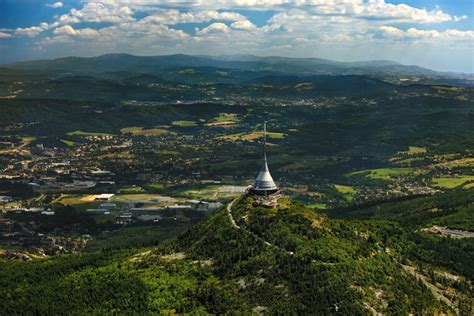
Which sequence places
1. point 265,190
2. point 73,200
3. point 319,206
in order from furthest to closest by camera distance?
point 73,200, point 319,206, point 265,190

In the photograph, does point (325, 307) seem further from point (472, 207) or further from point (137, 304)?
point (472, 207)

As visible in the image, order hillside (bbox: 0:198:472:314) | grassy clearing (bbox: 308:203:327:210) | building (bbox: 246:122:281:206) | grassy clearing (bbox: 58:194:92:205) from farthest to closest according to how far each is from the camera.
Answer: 1. grassy clearing (bbox: 58:194:92:205)
2. grassy clearing (bbox: 308:203:327:210)
3. building (bbox: 246:122:281:206)
4. hillside (bbox: 0:198:472:314)

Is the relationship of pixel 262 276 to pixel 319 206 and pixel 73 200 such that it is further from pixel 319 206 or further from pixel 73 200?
pixel 73 200

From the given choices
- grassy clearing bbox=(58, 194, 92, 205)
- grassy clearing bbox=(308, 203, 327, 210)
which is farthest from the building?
grassy clearing bbox=(58, 194, 92, 205)

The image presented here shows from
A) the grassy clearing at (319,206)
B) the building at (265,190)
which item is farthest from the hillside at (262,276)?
the grassy clearing at (319,206)

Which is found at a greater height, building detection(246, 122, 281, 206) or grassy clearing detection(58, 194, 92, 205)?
building detection(246, 122, 281, 206)

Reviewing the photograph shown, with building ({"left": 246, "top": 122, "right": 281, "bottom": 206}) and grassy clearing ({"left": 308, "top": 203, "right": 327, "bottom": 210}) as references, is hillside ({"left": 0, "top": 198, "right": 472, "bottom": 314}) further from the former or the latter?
grassy clearing ({"left": 308, "top": 203, "right": 327, "bottom": 210})

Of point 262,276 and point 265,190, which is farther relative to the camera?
point 265,190

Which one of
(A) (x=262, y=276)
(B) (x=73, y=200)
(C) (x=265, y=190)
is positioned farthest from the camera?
(B) (x=73, y=200)

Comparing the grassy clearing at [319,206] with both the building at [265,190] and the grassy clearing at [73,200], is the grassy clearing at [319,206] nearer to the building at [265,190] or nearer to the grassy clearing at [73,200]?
the grassy clearing at [73,200]

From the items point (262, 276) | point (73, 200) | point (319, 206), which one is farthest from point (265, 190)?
point (73, 200)
